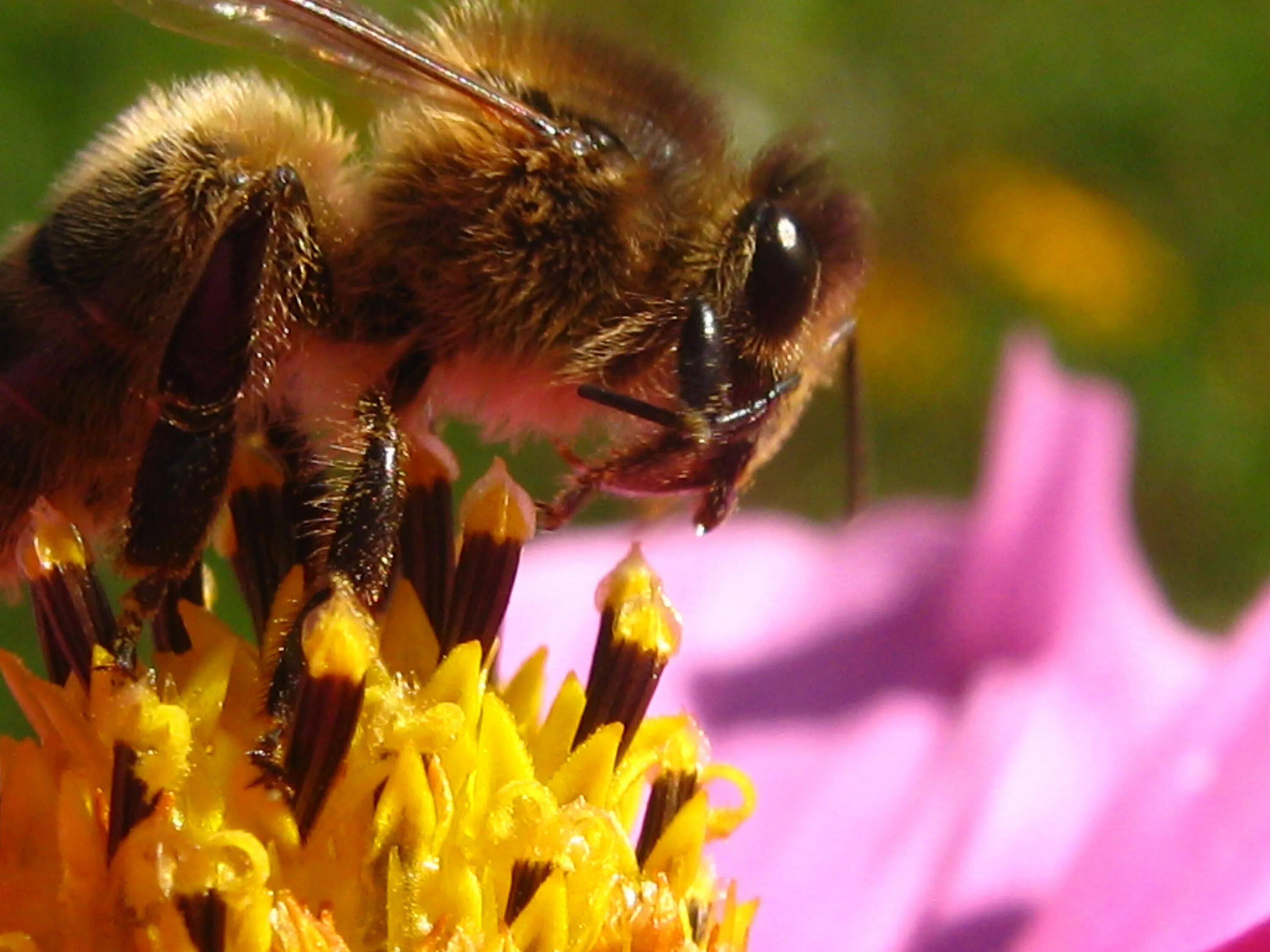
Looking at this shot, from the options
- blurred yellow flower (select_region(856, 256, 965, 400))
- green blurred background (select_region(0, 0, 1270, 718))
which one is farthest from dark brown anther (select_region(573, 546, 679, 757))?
blurred yellow flower (select_region(856, 256, 965, 400))

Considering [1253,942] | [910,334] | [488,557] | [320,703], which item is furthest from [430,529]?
[910,334]

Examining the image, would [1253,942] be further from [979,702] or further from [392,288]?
[979,702]

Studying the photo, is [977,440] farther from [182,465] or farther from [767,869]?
[182,465]

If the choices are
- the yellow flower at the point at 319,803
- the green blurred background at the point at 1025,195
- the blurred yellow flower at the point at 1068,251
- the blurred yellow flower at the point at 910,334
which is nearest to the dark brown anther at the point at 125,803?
the yellow flower at the point at 319,803

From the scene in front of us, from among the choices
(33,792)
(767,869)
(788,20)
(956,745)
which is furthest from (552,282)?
(788,20)

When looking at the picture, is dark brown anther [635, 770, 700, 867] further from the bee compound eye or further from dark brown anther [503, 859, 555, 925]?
the bee compound eye
